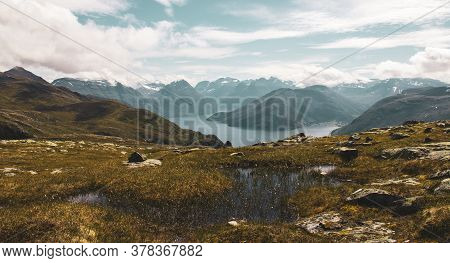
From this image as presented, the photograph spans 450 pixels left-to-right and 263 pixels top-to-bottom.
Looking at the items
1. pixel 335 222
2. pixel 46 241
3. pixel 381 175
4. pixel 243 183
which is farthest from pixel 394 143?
pixel 46 241

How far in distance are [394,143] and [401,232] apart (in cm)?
3290

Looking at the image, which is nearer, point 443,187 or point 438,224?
point 438,224

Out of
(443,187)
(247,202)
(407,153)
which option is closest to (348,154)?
(407,153)

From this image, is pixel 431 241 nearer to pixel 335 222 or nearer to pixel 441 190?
pixel 335 222

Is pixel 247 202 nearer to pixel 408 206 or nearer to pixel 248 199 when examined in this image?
pixel 248 199

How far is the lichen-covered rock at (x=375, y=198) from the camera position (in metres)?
24.2

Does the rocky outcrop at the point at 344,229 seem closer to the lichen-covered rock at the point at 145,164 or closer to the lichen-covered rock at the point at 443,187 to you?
the lichen-covered rock at the point at 443,187

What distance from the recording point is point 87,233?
20.2 m

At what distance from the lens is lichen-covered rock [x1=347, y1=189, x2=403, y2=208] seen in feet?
79.4

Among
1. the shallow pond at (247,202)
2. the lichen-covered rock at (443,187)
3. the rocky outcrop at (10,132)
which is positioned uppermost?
the rocky outcrop at (10,132)

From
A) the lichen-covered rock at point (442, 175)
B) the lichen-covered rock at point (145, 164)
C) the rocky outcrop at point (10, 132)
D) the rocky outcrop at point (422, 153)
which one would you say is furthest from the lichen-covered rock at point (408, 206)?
the rocky outcrop at point (10, 132)

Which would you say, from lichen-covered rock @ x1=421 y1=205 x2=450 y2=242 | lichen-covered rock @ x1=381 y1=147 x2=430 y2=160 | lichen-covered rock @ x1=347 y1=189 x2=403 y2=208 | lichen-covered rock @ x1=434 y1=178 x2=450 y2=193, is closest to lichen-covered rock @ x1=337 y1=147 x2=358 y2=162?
lichen-covered rock @ x1=381 y1=147 x2=430 y2=160

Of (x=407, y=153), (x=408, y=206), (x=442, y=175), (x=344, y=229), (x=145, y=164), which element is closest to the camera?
(x=344, y=229)

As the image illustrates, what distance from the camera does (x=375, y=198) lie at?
81.3ft
